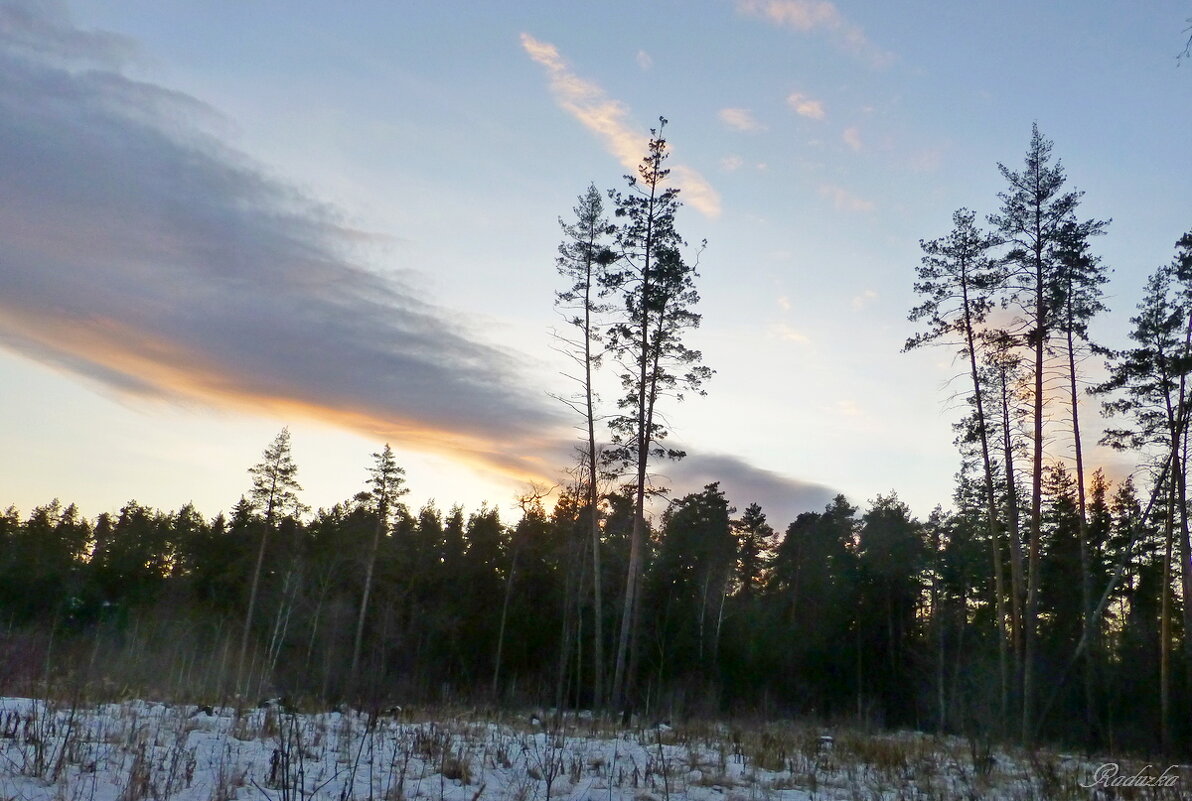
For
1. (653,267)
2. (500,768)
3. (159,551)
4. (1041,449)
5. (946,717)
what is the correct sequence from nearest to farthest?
(500,768), (1041,449), (653,267), (946,717), (159,551)

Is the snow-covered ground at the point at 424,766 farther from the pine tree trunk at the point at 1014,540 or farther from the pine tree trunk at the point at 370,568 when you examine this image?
the pine tree trunk at the point at 370,568

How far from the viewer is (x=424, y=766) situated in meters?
7.83

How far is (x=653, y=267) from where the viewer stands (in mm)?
23641

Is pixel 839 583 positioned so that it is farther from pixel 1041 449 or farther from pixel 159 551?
pixel 159 551

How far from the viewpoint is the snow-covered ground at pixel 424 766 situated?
644 centimetres

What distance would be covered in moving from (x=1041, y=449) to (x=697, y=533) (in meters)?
26.5

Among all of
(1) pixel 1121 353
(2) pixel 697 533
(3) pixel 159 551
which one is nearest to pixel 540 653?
(2) pixel 697 533

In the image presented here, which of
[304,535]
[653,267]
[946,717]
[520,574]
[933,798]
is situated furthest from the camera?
[304,535]
